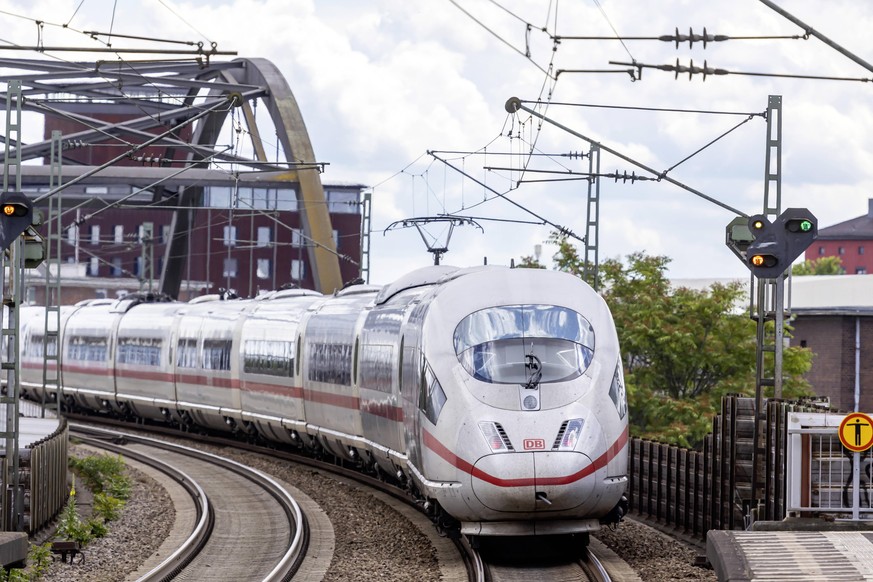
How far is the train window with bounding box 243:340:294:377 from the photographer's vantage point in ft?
112

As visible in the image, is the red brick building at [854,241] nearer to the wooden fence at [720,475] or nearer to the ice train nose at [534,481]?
the wooden fence at [720,475]

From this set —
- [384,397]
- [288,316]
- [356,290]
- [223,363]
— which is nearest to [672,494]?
[384,397]

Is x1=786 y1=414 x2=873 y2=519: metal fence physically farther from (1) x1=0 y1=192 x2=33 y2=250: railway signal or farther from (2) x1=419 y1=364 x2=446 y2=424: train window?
(1) x1=0 y1=192 x2=33 y2=250: railway signal

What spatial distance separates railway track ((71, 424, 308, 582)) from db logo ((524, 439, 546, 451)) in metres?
3.28

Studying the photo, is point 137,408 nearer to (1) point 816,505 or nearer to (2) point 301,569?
(2) point 301,569

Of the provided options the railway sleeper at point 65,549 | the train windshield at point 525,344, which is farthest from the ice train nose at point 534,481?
the railway sleeper at point 65,549

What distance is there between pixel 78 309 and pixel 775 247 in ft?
127

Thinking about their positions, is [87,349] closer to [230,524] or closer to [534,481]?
[230,524]

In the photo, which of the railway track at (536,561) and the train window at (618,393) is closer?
the railway track at (536,561)

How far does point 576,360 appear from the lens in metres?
18.3

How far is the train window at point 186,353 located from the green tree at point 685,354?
17.9m

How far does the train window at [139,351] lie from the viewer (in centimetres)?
4491

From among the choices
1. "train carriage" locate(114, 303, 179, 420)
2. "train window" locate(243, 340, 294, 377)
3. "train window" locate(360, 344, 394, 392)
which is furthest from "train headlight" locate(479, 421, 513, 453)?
"train carriage" locate(114, 303, 179, 420)

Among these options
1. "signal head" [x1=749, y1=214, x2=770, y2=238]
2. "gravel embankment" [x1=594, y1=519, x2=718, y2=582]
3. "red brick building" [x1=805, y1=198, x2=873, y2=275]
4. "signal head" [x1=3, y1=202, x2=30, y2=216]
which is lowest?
"gravel embankment" [x1=594, y1=519, x2=718, y2=582]
